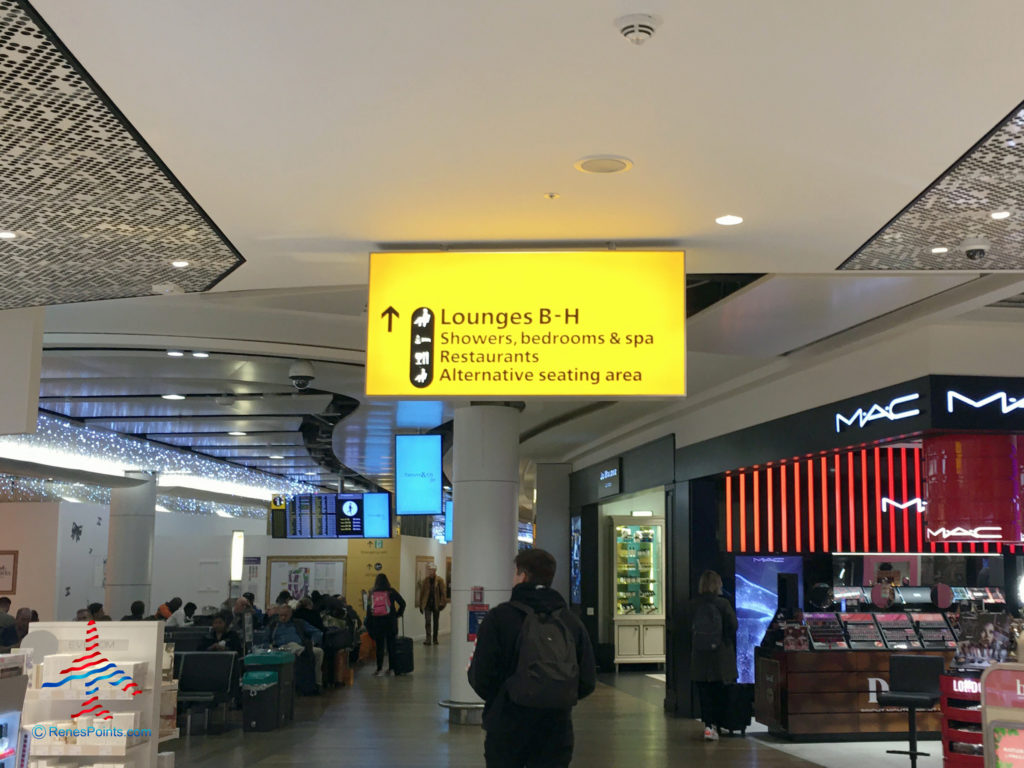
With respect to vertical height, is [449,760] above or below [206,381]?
below

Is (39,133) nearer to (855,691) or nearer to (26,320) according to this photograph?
(26,320)

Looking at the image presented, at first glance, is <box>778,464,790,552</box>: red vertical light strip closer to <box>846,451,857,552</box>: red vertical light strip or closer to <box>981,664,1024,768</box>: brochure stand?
<box>846,451,857,552</box>: red vertical light strip

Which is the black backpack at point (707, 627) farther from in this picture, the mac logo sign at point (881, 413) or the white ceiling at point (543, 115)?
the white ceiling at point (543, 115)

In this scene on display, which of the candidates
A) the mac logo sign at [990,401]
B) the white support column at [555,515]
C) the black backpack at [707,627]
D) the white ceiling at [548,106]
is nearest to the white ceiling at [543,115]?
the white ceiling at [548,106]

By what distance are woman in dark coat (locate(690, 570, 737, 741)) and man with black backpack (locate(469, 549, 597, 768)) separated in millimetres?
5430

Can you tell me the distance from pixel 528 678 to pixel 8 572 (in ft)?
55.2

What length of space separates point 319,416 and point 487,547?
405 cm

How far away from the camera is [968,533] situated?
24.9 feet

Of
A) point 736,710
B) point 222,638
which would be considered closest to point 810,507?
point 736,710

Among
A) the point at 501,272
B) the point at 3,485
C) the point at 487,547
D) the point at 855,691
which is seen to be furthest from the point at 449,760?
the point at 3,485

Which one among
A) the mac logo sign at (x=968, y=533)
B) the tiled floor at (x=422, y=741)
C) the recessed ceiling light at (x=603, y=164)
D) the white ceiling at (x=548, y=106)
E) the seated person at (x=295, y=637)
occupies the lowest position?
the tiled floor at (x=422, y=741)

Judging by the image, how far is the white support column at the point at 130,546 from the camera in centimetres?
1800

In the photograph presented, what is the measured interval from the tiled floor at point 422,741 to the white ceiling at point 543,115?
4.70 meters

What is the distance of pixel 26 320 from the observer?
621 centimetres
